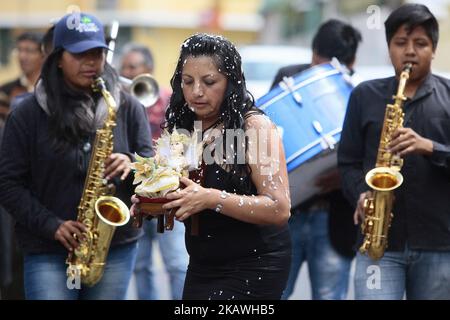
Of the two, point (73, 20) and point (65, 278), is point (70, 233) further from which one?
point (73, 20)

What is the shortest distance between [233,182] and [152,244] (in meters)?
3.59

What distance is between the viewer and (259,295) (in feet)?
14.1

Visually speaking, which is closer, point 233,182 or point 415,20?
point 233,182

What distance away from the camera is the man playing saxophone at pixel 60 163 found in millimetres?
5305

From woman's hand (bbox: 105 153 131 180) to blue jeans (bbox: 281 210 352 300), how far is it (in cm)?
145

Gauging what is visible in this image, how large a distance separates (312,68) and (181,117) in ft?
6.85

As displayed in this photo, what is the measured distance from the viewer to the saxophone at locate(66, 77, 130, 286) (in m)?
5.29

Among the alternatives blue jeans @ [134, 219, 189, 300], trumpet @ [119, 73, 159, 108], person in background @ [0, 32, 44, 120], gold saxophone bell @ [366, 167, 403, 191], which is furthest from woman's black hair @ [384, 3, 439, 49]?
person in background @ [0, 32, 44, 120]

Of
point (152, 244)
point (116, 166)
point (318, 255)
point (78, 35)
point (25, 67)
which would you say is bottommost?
point (318, 255)

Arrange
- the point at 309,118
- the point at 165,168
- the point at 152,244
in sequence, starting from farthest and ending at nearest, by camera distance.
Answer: the point at 152,244 → the point at 309,118 → the point at 165,168

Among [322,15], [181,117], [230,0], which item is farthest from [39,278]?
[230,0]

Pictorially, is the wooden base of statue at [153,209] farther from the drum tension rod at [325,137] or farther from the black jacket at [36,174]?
the drum tension rod at [325,137]

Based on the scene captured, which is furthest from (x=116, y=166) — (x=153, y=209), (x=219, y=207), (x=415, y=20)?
(x=415, y=20)

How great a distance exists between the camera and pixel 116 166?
5320mm
